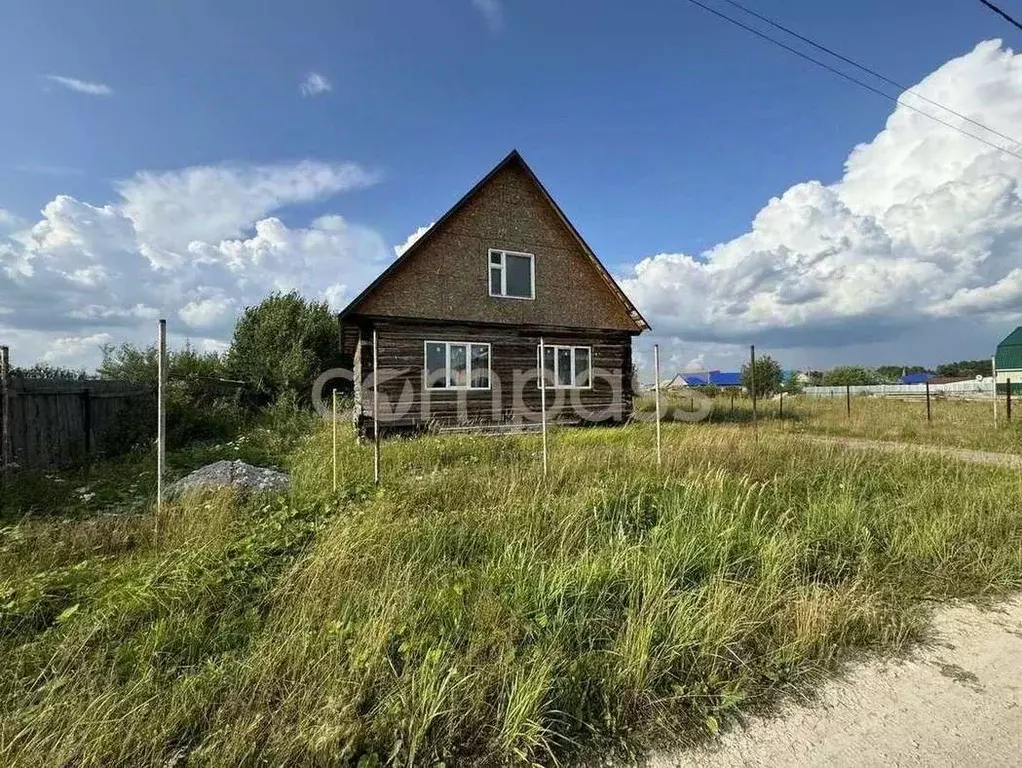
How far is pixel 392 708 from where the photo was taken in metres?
2.13

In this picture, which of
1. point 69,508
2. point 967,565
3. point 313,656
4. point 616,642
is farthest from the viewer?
point 69,508

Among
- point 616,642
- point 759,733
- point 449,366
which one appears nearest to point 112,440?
point 449,366

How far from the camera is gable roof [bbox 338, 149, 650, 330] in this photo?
1262 centimetres

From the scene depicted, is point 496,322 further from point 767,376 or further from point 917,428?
point 767,376

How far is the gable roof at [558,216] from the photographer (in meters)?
12.6

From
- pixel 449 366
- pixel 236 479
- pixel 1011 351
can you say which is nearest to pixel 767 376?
pixel 1011 351

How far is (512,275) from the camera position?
14.5 m

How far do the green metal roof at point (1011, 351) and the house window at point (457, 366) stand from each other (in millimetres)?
40131

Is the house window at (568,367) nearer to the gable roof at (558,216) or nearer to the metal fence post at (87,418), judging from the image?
the gable roof at (558,216)

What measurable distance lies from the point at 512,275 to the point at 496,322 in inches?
61.4

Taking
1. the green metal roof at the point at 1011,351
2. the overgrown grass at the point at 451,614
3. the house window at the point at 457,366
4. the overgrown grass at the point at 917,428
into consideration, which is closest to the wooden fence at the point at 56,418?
the overgrown grass at the point at 451,614

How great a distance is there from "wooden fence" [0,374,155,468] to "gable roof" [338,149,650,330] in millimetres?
5122

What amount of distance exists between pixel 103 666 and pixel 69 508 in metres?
4.51

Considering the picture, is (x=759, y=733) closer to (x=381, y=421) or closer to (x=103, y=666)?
(x=103, y=666)
